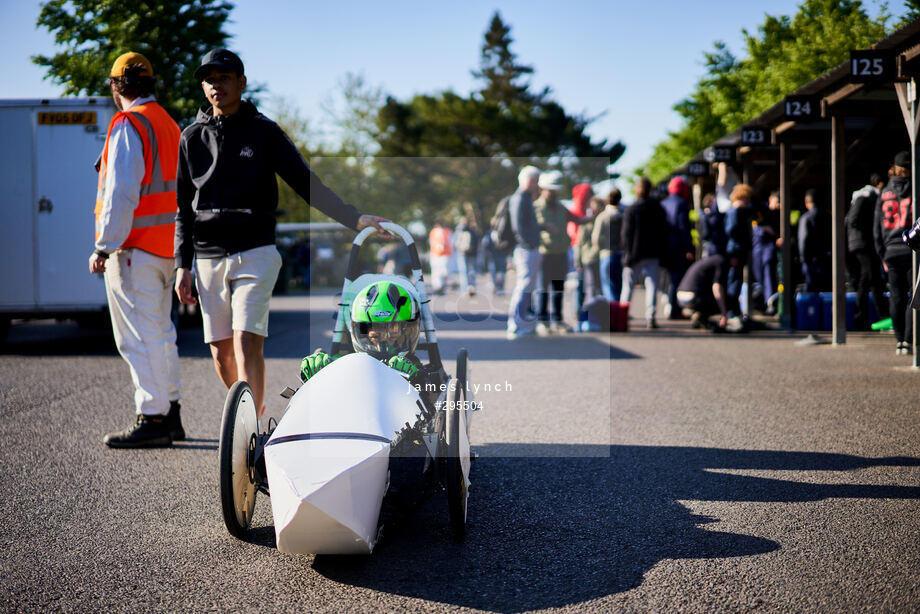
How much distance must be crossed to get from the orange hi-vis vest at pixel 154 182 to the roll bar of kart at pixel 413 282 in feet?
4.93

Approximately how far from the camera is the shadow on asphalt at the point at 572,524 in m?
3.32

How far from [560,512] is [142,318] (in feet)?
10.1

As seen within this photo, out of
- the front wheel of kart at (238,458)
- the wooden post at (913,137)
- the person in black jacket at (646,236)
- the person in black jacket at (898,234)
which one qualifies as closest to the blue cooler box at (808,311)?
the person in black jacket at (646,236)

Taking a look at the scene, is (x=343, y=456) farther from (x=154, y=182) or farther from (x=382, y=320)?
(x=154, y=182)

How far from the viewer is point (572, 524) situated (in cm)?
404

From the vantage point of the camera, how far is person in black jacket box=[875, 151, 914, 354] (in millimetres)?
9352

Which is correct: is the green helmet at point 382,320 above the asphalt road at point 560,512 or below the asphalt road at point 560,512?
above

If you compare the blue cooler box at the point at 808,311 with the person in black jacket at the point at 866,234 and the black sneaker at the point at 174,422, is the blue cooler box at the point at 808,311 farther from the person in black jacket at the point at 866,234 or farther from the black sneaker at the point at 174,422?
the black sneaker at the point at 174,422

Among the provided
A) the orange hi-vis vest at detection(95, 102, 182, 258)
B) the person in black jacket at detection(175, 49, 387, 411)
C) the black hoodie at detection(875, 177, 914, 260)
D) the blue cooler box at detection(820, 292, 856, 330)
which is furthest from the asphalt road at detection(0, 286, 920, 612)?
the blue cooler box at detection(820, 292, 856, 330)

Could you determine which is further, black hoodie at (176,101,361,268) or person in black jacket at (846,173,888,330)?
person in black jacket at (846,173,888,330)

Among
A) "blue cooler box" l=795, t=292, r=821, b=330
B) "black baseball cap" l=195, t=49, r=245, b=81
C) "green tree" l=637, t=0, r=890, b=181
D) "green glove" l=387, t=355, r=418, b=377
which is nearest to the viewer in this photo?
"green glove" l=387, t=355, r=418, b=377

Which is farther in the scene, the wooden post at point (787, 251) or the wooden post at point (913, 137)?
the wooden post at point (787, 251)

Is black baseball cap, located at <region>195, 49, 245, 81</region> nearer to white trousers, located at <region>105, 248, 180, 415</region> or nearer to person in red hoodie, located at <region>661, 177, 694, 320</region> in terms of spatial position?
white trousers, located at <region>105, 248, 180, 415</region>

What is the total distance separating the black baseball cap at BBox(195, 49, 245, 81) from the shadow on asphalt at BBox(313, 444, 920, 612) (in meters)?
2.65
